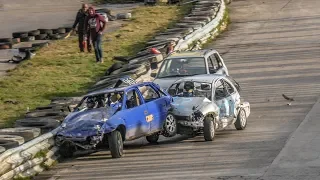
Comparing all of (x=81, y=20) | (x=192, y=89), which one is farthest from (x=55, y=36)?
(x=192, y=89)

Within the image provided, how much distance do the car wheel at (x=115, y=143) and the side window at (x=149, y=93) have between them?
75.8 inches

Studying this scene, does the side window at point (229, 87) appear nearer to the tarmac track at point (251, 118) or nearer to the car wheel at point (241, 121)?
the car wheel at point (241, 121)

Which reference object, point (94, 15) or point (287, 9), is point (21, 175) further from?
point (287, 9)

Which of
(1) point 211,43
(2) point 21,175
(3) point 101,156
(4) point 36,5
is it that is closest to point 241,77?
(1) point 211,43

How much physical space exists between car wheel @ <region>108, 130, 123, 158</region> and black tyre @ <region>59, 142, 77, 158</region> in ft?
2.41

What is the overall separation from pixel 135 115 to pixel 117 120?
2.16ft

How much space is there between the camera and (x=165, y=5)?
1631 inches

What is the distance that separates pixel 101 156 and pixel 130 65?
790cm

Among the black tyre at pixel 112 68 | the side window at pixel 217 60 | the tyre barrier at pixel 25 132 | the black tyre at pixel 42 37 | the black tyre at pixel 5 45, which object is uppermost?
the tyre barrier at pixel 25 132

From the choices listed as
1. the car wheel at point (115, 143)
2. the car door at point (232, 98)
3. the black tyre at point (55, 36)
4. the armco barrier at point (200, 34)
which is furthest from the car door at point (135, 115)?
the black tyre at point (55, 36)

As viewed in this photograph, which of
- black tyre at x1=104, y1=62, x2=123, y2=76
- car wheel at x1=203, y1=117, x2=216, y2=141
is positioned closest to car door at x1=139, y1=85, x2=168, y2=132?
car wheel at x1=203, y1=117, x2=216, y2=141

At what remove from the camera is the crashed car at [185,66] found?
19.8 metres

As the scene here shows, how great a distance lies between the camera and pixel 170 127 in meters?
16.7

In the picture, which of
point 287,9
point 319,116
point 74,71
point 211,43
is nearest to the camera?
point 319,116
